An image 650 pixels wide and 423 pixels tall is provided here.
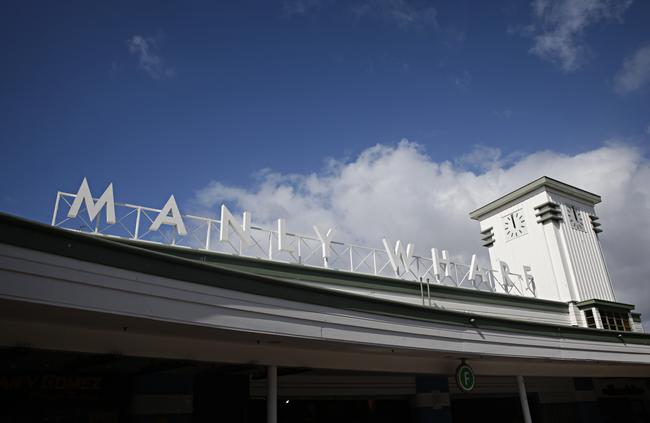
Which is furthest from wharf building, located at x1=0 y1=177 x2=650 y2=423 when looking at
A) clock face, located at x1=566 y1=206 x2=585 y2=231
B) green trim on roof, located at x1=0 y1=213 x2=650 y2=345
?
clock face, located at x1=566 y1=206 x2=585 y2=231

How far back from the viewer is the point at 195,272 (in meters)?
10.4

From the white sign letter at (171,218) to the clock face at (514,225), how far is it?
23.2 metres

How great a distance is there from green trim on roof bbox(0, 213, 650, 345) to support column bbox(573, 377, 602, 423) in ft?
41.3

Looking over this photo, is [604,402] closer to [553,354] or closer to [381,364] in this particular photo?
[553,354]

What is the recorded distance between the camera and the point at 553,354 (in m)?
18.2

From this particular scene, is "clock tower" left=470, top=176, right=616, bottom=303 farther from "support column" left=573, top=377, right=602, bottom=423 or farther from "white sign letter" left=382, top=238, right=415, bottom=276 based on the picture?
"white sign letter" left=382, top=238, right=415, bottom=276

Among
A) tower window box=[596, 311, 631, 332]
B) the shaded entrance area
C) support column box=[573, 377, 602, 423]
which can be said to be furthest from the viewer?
tower window box=[596, 311, 631, 332]

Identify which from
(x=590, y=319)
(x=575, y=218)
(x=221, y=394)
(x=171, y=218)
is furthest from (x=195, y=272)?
(x=575, y=218)

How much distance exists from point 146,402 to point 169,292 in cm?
542

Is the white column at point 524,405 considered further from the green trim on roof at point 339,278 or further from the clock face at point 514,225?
the clock face at point 514,225

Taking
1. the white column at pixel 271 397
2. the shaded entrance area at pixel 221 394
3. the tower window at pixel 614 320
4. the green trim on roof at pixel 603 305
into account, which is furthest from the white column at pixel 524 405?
the tower window at pixel 614 320

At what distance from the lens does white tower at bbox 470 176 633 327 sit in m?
29.6

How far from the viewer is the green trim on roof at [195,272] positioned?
827cm

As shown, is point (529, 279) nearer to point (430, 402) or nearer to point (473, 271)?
point (473, 271)
